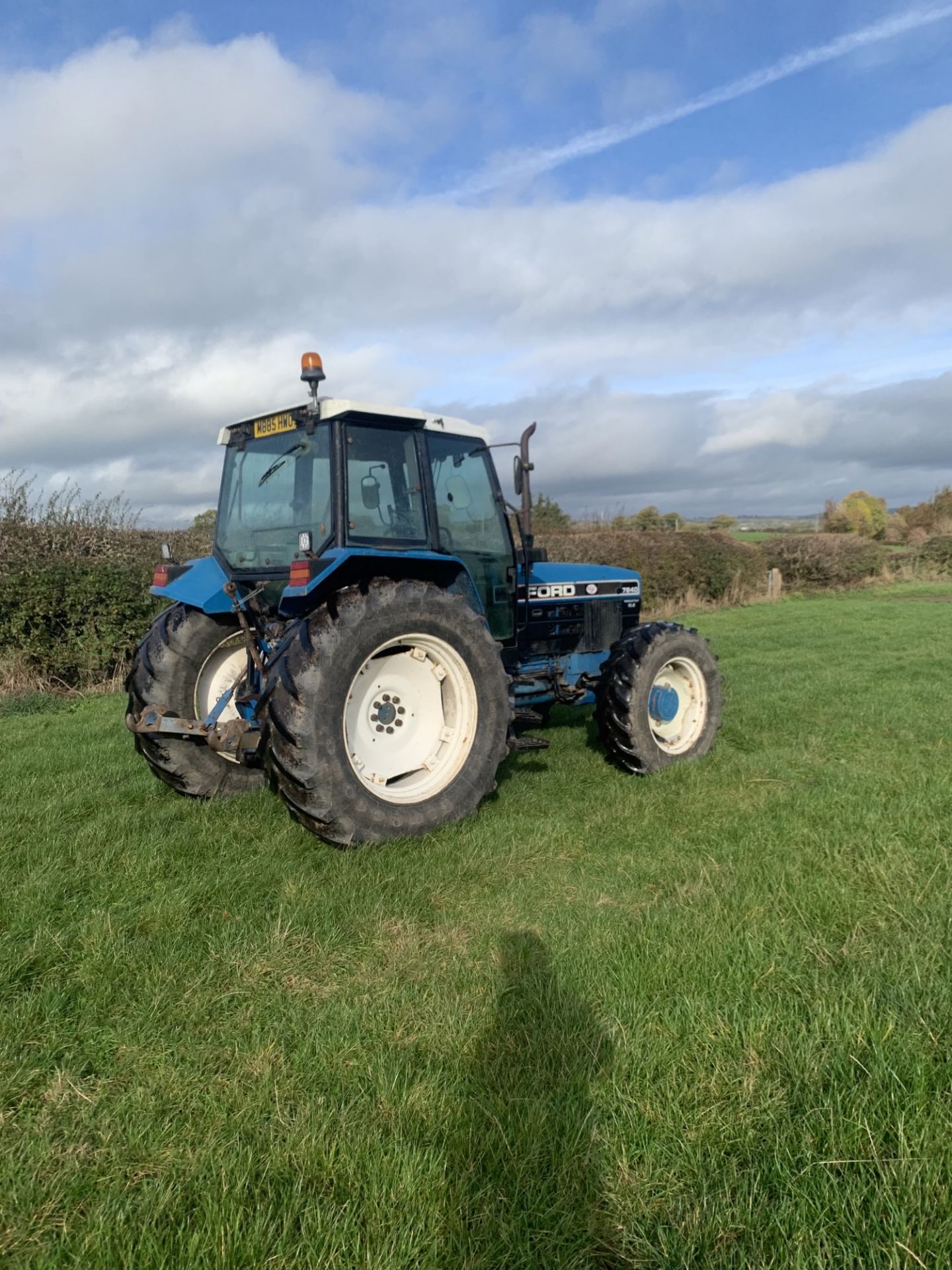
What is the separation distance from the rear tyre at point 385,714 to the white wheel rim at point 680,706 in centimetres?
156

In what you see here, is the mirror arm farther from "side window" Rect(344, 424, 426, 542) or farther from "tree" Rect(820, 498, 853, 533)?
"tree" Rect(820, 498, 853, 533)

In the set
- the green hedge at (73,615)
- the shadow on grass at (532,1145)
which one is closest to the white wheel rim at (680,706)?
the shadow on grass at (532,1145)

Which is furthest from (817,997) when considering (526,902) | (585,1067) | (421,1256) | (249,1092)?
(249,1092)

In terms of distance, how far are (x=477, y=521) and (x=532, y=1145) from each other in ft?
12.4

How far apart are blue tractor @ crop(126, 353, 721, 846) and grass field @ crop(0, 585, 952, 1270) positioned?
372mm

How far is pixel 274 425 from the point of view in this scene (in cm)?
471

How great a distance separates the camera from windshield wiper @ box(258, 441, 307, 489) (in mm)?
4617

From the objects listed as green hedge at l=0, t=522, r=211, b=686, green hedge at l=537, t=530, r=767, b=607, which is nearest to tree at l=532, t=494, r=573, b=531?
green hedge at l=537, t=530, r=767, b=607

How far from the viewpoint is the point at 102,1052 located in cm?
241

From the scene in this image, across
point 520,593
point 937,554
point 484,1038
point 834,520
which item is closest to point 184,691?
point 520,593

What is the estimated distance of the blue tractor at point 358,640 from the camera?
12.6 feet

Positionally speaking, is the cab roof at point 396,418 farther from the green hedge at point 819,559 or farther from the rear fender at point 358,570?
the green hedge at point 819,559

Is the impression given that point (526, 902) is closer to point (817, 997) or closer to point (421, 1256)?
point (817, 997)

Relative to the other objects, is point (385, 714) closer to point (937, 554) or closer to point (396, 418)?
point (396, 418)
